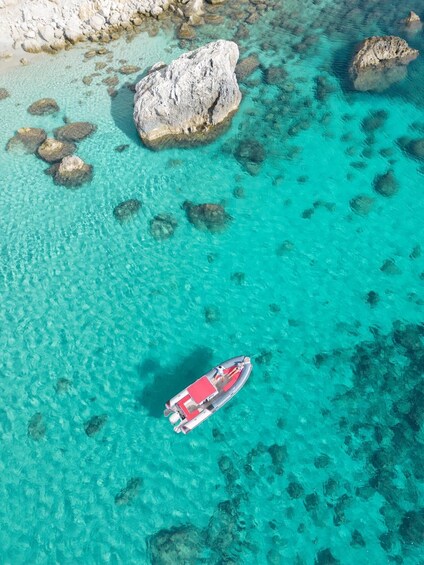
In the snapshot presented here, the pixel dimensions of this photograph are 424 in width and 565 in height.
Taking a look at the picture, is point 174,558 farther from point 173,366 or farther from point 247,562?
point 173,366

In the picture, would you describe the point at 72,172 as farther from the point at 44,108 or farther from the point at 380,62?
the point at 380,62

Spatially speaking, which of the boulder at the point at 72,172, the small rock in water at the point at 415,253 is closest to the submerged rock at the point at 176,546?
the small rock in water at the point at 415,253

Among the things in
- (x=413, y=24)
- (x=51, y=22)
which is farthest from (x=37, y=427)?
(x=413, y=24)

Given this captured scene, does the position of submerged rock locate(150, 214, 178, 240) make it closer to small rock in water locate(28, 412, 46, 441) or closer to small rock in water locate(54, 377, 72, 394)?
small rock in water locate(54, 377, 72, 394)

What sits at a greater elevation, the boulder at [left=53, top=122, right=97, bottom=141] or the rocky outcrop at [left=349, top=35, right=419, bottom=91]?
the boulder at [left=53, top=122, right=97, bottom=141]

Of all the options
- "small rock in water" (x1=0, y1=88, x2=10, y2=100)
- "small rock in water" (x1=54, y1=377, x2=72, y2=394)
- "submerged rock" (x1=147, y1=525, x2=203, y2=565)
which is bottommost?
"submerged rock" (x1=147, y1=525, x2=203, y2=565)

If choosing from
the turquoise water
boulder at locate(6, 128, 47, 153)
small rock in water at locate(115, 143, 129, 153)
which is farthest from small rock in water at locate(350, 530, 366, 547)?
boulder at locate(6, 128, 47, 153)
